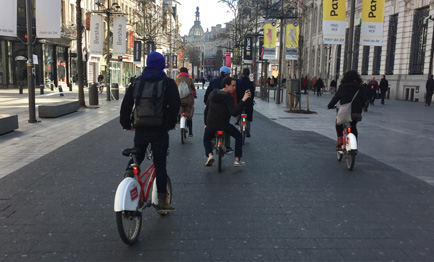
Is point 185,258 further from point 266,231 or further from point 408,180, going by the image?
point 408,180

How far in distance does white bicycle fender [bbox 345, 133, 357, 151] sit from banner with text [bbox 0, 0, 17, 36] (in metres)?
8.94

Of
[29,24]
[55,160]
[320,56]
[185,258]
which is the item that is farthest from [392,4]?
[185,258]

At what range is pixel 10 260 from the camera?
3525mm

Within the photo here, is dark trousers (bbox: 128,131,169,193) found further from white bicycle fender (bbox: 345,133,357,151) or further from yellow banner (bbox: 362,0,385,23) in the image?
yellow banner (bbox: 362,0,385,23)

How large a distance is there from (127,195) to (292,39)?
21323 mm

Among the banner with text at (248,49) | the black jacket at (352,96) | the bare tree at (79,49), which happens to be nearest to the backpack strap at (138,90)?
the black jacket at (352,96)

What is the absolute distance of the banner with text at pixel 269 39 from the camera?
83.3 feet

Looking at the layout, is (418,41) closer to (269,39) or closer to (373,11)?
(269,39)

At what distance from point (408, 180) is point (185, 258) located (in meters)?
4.60

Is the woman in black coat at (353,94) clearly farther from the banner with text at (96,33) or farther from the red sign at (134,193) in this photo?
the banner with text at (96,33)

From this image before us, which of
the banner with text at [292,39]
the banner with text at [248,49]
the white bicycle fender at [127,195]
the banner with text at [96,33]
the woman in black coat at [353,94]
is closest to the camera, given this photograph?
the white bicycle fender at [127,195]

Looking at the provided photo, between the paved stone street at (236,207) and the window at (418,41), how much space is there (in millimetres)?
22326

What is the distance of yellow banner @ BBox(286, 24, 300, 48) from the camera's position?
75.9 feet

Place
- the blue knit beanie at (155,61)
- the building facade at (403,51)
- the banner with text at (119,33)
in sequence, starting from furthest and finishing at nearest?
the building facade at (403,51)
the banner with text at (119,33)
the blue knit beanie at (155,61)
